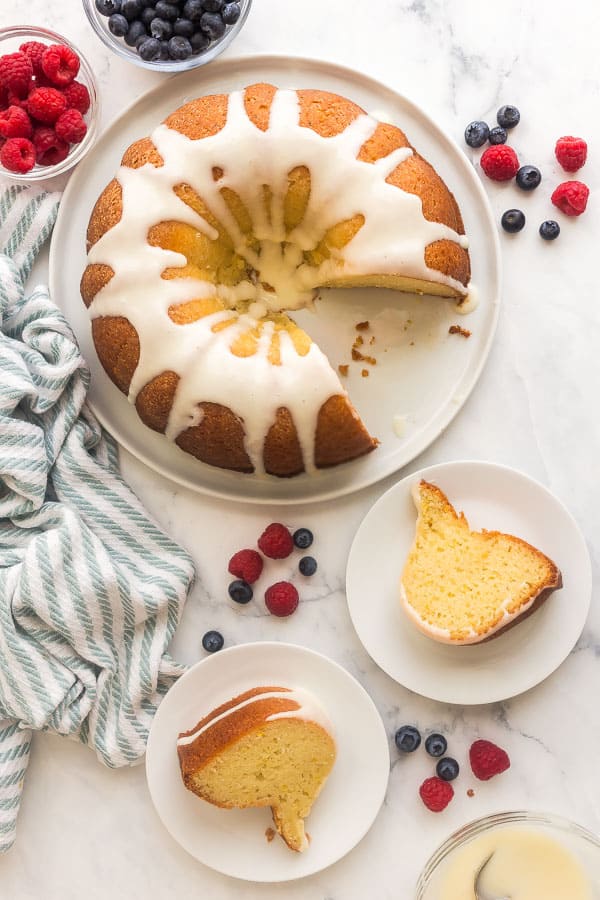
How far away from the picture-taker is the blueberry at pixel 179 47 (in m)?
2.15

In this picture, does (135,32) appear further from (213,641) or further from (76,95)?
(213,641)

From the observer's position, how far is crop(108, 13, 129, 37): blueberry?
215cm

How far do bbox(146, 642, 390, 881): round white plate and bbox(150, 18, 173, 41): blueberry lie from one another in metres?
1.53

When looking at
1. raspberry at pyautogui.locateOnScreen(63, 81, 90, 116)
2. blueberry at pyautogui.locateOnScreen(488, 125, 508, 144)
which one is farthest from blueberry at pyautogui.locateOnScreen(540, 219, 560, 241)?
raspberry at pyautogui.locateOnScreen(63, 81, 90, 116)

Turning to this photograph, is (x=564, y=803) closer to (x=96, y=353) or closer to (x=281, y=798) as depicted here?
(x=281, y=798)

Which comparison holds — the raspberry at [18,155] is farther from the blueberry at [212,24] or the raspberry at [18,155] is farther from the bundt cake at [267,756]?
the bundt cake at [267,756]

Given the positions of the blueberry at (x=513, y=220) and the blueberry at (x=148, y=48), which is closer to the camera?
the blueberry at (x=148, y=48)

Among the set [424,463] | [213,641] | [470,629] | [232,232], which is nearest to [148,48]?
[232,232]

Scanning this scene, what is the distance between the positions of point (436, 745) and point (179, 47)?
1.87 m

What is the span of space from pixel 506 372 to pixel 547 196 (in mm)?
484

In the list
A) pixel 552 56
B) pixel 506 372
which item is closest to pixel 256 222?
pixel 506 372

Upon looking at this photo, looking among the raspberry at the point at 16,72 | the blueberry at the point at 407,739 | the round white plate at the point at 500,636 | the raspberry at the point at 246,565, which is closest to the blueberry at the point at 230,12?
the raspberry at the point at 16,72

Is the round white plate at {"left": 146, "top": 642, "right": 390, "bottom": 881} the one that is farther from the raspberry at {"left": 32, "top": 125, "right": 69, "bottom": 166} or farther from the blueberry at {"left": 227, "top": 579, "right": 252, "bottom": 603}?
the raspberry at {"left": 32, "top": 125, "right": 69, "bottom": 166}

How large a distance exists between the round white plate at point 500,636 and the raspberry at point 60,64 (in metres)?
1.32
